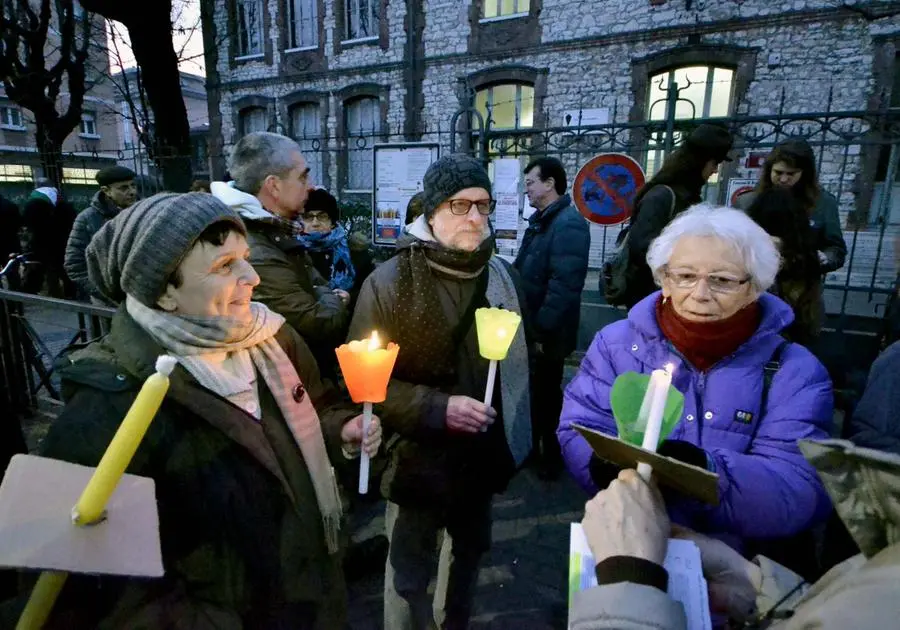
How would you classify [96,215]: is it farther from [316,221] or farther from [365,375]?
[365,375]

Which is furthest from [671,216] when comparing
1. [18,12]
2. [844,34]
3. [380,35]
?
[18,12]

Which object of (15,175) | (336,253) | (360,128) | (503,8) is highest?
(503,8)

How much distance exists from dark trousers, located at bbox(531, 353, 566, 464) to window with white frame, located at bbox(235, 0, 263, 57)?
18.8m

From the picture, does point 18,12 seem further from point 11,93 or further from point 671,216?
point 671,216

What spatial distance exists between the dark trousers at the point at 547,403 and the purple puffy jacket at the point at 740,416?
6.93 feet

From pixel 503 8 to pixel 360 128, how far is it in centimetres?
546

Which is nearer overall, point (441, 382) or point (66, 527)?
point (66, 527)

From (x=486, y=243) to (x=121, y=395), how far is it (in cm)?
146

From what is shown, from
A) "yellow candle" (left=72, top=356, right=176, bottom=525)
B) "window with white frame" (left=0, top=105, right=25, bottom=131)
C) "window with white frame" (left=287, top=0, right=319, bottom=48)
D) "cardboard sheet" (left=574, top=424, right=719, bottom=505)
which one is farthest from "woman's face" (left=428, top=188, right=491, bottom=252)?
"window with white frame" (left=0, top=105, right=25, bottom=131)

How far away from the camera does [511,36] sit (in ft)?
46.3

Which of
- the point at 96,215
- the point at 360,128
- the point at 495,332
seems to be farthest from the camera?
the point at 360,128

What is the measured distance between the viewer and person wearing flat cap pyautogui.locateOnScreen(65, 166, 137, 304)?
443 cm

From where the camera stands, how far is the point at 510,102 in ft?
48.6

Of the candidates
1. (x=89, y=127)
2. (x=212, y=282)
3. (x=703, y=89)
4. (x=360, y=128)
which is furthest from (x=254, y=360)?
(x=89, y=127)
